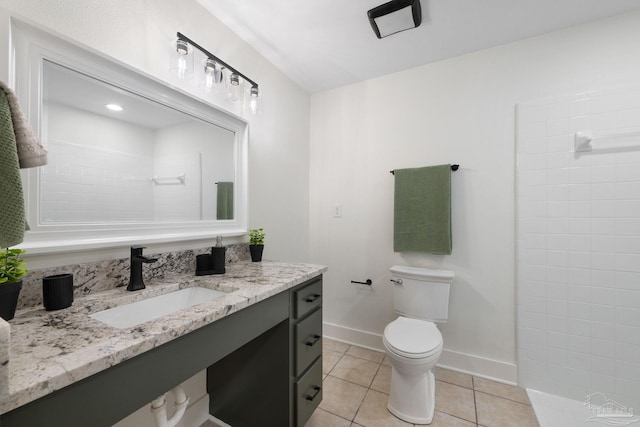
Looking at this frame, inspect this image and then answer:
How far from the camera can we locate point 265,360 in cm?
123

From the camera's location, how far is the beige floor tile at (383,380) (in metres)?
1.69

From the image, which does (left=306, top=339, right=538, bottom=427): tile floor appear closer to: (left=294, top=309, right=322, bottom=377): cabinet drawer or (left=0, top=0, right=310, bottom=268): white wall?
(left=294, top=309, right=322, bottom=377): cabinet drawer

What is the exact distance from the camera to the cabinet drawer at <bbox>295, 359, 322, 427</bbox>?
1.23 m

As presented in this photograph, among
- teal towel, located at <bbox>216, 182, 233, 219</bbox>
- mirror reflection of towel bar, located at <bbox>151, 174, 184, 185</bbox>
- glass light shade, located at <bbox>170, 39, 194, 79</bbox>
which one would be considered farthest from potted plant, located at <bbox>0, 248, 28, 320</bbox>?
glass light shade, located at <bbox>170, 39, 194, 79</bbox>

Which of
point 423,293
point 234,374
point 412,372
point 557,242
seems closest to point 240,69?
point 234,374

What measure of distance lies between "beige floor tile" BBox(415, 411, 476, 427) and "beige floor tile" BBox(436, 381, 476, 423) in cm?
3

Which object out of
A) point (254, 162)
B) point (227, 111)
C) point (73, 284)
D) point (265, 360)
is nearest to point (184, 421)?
point (265, 360)

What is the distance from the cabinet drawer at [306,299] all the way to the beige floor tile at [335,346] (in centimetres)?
99

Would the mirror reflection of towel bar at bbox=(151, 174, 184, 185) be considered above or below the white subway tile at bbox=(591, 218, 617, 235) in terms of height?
above

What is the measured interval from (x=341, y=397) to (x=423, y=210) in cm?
136

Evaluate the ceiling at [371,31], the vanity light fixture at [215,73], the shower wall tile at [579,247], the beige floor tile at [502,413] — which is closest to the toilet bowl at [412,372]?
the beige floor tile at [502,413]

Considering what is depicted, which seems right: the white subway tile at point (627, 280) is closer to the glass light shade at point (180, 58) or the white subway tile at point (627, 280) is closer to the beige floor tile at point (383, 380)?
the beige floor tile at point (383, 380)

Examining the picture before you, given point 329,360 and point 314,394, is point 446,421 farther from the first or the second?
point 329,360

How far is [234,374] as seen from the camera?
4.39 feet
